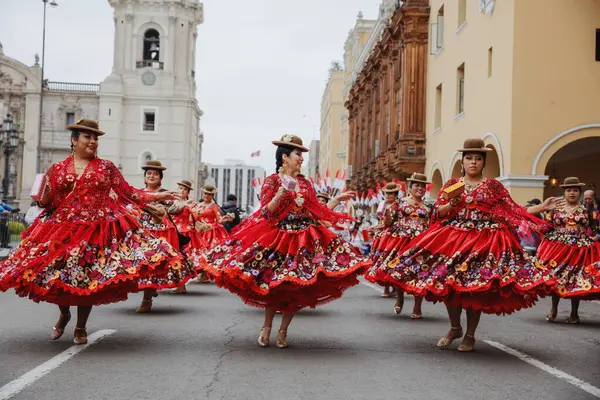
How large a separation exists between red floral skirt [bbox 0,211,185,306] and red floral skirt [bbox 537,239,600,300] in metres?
5.58

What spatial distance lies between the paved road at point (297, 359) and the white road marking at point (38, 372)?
0.17ft

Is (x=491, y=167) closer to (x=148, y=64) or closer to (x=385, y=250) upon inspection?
(x=385, y=250)

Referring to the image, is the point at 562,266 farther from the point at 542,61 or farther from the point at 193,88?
the point at 193,88

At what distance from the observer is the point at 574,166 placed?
2673cm

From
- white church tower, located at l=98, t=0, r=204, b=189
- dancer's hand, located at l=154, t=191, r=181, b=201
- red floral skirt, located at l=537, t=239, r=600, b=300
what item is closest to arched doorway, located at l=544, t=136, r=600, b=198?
red floral skirt, located at l=537, t=239, r=600, b=300

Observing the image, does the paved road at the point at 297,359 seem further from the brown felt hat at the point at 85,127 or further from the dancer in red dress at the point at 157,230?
the brown felt hat at the point at 85,127

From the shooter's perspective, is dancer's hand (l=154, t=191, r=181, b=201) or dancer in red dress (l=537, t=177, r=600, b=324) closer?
dancer's hand (l=154, t=191, r=181, b=201)

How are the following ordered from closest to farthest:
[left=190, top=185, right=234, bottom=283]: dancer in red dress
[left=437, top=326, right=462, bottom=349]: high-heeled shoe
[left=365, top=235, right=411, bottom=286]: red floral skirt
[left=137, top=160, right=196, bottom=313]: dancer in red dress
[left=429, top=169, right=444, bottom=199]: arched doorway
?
[left=437, top=326, right=462, bottom=349]: high-heeled shoe → [left=137, top=160, right=196, bottom=313]: dancer in red dress → [left=365, top=235, right=411, bottom=286]: red floral skirt → [left=190, top=185, right=234, bottom=283]: dancer in red dress → [left=429, top=169, right=444, bottom=199]: arched doorway

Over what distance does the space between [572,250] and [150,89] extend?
62.4 m

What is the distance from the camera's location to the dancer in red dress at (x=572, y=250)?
1060 centimetres

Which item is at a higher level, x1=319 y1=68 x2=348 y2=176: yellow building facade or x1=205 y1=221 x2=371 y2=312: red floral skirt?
x1=319 y1=68 x2=348 y2=176: yellow building facade

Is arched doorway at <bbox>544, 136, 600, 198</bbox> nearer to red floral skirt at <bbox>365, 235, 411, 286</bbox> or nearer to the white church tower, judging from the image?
red floral skirt at <bbox>365, 235, 411, 286</bbox>

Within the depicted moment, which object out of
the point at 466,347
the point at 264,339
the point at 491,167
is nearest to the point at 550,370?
the point at 466,347

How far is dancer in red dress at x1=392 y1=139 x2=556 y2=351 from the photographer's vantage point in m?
7.43
